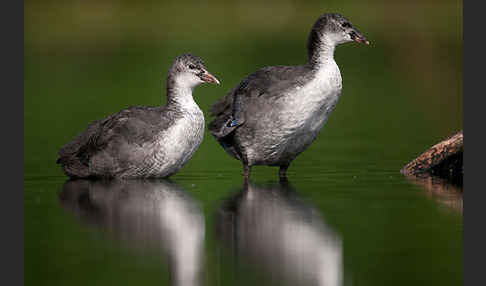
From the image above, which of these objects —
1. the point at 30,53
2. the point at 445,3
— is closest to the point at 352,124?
the point at 30,53

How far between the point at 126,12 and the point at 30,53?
484 inches

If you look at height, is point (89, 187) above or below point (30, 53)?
below

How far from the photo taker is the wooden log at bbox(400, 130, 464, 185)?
41.4 feet

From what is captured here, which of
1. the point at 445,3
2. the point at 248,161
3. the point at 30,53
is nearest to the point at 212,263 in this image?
the point at 248,161

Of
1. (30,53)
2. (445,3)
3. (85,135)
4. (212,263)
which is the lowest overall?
(212,263)

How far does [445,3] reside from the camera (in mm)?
47625

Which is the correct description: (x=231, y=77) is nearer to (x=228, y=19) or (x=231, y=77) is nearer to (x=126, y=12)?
(x=228, y=19)

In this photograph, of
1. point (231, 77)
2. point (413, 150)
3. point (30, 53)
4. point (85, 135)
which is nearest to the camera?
point (85, 135)

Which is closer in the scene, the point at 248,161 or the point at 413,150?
the point at 248,161

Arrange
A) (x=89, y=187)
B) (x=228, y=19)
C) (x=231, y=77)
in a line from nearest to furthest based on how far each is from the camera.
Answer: (x=89, y=187) → (x=231, y=77) → (x=228, y=19)

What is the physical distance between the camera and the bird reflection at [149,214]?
27.6 feet

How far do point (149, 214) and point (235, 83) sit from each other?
13.4m

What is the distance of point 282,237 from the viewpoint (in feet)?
29.4

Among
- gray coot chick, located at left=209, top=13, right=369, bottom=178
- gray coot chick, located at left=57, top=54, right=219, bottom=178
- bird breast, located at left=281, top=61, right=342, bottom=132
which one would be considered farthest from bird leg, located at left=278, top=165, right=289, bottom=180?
gray coot chick, located at left=57, top=54, right=219, bottom=178
